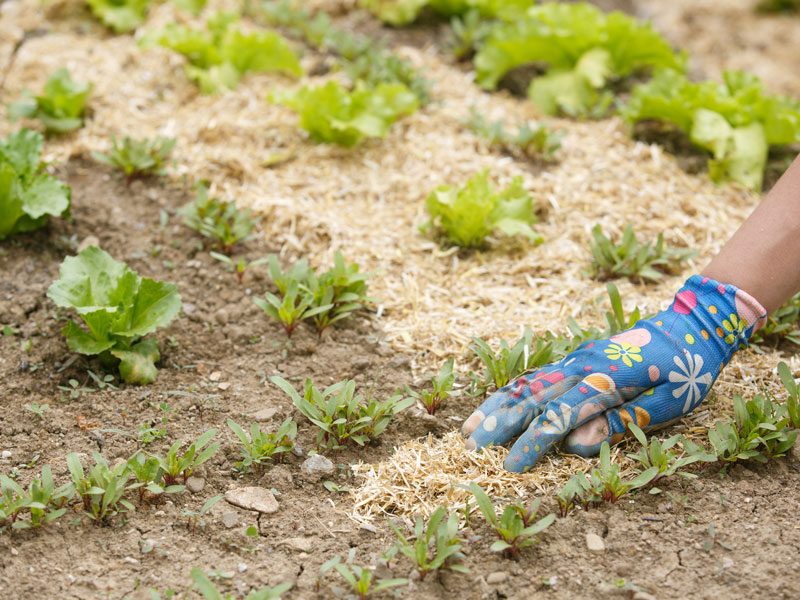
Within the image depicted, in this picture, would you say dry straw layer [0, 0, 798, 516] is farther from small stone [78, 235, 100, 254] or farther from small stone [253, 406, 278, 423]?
small stone [78, 235, 100, 254]

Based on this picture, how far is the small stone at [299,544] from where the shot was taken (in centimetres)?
189

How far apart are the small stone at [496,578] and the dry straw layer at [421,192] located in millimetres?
341

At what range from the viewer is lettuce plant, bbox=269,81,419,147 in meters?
3.36

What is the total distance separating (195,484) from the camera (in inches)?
79.7

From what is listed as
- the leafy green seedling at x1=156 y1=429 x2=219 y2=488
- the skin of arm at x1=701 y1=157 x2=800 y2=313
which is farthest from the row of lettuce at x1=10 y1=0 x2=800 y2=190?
the leafy green seedling at x1=156 y1=429 x2=219 y2=488

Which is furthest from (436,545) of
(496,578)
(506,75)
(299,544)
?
(506,75)

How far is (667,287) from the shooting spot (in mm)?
2803

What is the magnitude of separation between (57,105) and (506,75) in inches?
90.3

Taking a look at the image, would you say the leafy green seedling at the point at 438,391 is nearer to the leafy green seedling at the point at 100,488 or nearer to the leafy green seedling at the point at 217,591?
the leafy green seedling at the point at 217,591

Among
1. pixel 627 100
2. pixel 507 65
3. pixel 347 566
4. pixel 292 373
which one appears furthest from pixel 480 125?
pixel 347 566

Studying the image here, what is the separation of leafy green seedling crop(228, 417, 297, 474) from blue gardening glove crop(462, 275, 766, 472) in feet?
1.68

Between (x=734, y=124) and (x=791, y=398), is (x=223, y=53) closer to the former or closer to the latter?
(x=734, y=124)

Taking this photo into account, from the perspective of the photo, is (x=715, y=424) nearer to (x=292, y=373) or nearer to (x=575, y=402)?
(x=575, y=402)

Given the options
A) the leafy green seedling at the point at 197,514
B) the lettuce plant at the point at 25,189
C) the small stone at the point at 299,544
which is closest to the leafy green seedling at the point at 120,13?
the lettuce plant at the point at 25,189
